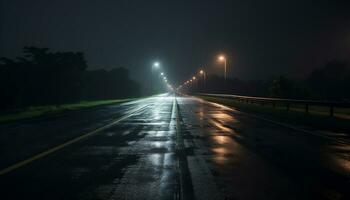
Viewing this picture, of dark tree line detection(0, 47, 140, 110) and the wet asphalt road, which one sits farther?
dark tree line detection(0, 47, 140, 110)

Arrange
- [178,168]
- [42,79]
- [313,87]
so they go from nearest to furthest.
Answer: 1. [178,168]
2. [42,79]
3. [313,87]

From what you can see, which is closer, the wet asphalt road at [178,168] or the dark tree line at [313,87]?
the wet asphalt road at [178,168]

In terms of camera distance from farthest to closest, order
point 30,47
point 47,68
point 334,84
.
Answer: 1. point 334,84
2. point 30,47
3. point 47,68

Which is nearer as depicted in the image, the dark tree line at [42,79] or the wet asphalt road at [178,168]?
the wet asphalt road at [178,168]

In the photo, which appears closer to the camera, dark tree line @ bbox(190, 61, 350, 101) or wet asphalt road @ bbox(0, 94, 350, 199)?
wet asphalt road @ bbox(0, 94, 350, 199)

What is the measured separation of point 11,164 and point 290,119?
55.6ft

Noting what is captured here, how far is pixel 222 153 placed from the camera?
30.7ft

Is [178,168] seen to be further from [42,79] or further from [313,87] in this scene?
[313,87]

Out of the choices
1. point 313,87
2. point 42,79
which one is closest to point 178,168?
point 42,79

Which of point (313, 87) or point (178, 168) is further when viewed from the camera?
point (313, 87)

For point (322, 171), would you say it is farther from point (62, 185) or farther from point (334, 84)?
point (334, 84)

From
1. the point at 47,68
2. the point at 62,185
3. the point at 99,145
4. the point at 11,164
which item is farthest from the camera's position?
the point at 47,68

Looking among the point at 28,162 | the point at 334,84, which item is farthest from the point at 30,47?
the point at 334,84

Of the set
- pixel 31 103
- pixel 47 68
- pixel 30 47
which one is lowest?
pixel 31 103
